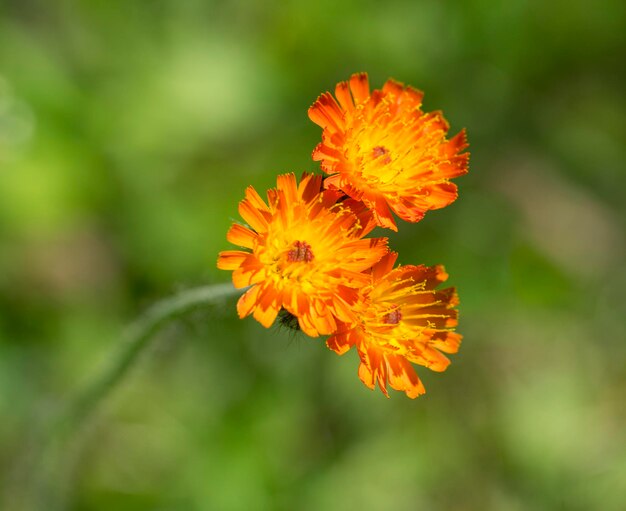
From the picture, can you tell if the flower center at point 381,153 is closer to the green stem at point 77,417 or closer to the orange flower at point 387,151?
the orange flower at point 387,151

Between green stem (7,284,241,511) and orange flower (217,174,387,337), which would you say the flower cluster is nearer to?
orange flower (217,174,387,337)

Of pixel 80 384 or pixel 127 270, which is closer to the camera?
pixel 80 384

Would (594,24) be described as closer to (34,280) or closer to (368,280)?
(368,280)

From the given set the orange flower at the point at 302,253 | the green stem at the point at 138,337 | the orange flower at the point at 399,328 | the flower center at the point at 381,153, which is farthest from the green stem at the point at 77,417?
the flower center at the point at 381,153

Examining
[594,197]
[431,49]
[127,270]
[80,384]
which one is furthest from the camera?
[594,197]

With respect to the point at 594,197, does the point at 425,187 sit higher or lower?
lower

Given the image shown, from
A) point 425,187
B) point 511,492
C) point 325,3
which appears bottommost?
point 511,492

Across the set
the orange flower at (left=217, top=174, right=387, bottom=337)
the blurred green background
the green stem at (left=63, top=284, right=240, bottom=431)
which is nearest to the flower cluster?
the orange flower at (left=217, top=174, right=387, bottom=337)

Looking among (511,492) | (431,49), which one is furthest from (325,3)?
(511,492)
